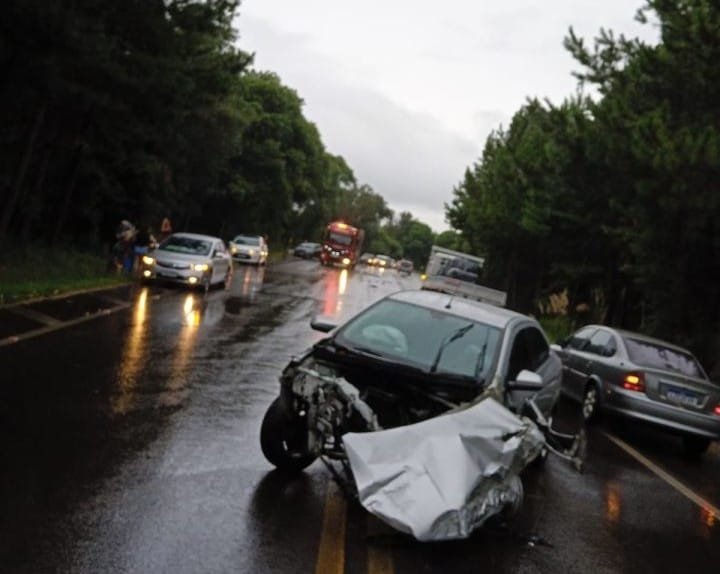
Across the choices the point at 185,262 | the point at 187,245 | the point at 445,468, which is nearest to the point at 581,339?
the point at 445,468

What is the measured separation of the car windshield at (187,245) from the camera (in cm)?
2558

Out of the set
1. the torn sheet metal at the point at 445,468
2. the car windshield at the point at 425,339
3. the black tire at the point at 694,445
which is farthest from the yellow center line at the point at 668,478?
the torn sheet metal at the point at 445,468

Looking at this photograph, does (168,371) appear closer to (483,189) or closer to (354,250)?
(483,189)

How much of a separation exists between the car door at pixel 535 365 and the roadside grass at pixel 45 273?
9950 mm

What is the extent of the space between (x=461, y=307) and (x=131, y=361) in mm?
5209

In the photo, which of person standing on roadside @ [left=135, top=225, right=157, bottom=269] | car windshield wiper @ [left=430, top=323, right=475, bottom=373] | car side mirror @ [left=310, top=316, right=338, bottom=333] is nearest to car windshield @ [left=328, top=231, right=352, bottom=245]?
person standing on roadside @ [left=135, top=225, right=157, bottom=269]

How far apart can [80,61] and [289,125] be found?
4547cm

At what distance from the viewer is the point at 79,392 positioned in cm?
920

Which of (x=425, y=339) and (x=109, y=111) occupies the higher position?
(x=109, y=111)

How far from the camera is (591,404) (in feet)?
42.6

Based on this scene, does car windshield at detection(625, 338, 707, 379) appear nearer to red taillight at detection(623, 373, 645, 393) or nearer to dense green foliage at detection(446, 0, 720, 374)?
red taillight at detection(623, 373, 645, 393)

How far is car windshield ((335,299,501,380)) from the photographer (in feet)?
23.5

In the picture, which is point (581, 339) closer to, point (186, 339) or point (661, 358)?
point (661, 358)

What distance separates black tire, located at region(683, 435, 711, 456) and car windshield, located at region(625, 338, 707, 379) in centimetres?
97
